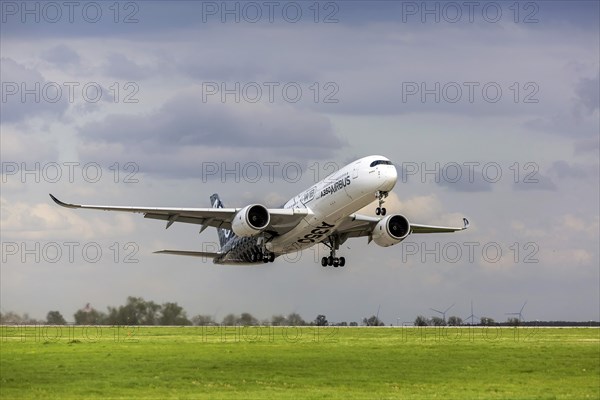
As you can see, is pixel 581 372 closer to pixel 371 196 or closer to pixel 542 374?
pixel 542 374

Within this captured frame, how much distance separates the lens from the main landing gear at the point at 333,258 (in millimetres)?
73125

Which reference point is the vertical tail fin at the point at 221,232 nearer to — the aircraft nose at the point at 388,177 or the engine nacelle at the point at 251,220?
the engine nacelle at the point at 251,220

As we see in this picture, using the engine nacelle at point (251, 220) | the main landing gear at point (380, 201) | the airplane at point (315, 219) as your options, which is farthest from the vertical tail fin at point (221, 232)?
the main landing gear at point (380, 201)

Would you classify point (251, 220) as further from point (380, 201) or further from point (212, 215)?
point (380, 201)

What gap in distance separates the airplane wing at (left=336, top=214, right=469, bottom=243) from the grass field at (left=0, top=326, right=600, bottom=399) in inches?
284

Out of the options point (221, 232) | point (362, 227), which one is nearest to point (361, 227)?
point (362, 227)

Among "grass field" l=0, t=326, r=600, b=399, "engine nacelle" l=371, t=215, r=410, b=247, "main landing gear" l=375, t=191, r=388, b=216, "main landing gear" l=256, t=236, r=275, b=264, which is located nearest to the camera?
"grass field" l=0, t=326, r=600, b=399

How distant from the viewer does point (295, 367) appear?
5359cm

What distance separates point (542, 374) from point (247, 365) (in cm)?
1498

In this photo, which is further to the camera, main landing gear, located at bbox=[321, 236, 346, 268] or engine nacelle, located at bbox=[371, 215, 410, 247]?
main landing gear, located at bbox=[321, 236, 346, 268]

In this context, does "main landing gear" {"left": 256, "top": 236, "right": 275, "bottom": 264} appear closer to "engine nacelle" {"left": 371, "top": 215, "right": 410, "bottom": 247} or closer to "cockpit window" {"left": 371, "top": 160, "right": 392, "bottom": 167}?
"engine nacelle" {"left": 371, "top": 215, "right": 410, "bottom": 247}

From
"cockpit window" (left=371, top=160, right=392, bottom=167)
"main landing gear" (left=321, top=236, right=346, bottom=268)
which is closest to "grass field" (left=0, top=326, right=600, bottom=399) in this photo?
"main landing gear" (left=321, top=236, right=346, bottom=268)

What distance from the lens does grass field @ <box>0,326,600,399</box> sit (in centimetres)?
4669

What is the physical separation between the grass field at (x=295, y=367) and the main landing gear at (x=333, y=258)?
5.03 metres
